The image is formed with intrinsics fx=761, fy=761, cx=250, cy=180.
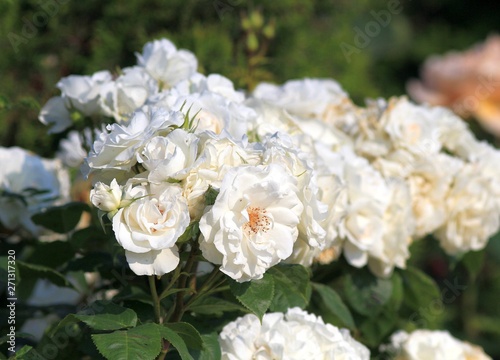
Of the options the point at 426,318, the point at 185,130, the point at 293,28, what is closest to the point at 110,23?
the point at 293,28

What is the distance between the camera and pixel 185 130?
3.27ft

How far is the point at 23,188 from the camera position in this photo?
1.51 m

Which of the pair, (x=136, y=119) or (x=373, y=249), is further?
(x=373, y=249)

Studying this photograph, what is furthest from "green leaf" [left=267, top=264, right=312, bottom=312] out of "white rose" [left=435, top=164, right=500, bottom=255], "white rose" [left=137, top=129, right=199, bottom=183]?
"white rose" [left=435, top=164, right=500, bottom=255]

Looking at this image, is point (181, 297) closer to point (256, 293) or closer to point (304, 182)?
point (256, 293)

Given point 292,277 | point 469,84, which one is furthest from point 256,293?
point 469,84

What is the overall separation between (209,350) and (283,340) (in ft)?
0.36

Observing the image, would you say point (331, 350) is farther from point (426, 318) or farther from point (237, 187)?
point (426, 318)

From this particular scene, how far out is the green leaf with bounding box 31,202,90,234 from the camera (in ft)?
4.34

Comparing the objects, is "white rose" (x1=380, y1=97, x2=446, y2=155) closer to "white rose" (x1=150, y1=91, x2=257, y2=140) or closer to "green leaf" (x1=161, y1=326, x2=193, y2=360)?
"white rose" (x1=150, y1=91, x2=257, y2=140)

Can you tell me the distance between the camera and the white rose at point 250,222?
0.93m

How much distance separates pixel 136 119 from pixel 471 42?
4472 millimetres

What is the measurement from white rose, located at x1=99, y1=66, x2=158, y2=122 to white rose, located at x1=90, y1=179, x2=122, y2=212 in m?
Answer: 0.31

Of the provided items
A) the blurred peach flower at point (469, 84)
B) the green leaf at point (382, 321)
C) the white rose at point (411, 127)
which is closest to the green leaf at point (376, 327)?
the green leaf at point (382, 321)
